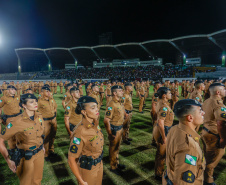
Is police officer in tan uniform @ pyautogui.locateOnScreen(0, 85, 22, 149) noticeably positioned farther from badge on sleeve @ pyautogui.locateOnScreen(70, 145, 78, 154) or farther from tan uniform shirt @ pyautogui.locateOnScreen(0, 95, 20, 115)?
badge on sleeve @ pyautogui.locateOnScreen(70, 145, 78, 154)

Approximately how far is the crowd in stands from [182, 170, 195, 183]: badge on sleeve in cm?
3567

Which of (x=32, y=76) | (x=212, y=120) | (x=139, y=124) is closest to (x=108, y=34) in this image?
(x=32, y=76)

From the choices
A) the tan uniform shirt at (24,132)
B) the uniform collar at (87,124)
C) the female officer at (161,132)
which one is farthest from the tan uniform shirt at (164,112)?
the tan uniform shirt at (24,132)

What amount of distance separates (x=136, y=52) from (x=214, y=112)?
48.9 meters

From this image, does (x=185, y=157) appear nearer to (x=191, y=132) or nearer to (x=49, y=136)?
(x=191, y=132)

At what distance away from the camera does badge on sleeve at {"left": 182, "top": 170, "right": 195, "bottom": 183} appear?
145 centimetres

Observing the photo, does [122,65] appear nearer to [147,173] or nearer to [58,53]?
[58,53]

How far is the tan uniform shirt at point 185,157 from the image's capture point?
1.47 m

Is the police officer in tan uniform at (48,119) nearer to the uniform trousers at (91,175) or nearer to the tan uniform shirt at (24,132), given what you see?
the tan uniform shirt at (24,132)

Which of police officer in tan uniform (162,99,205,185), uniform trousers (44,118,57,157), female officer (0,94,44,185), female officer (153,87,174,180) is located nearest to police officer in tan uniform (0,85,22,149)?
uniform trousers (44,118,57,157)

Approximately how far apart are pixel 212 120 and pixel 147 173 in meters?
2.14

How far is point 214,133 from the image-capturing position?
3420 millimetres

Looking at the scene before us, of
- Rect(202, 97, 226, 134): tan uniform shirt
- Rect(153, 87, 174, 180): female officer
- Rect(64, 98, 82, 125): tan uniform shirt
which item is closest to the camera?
Rect(202, 97, 226, 134): tan uniform shirt

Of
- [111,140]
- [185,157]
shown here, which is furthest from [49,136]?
[185,157]
